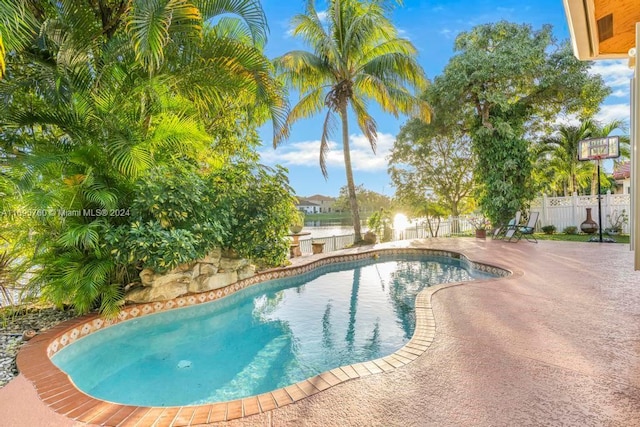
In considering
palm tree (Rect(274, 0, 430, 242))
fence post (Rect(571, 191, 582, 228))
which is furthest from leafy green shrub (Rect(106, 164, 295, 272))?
fence post (Rect(571, 191, 582, 228))

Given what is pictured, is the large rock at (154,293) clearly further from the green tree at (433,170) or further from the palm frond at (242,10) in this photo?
the green tree at (433,170)

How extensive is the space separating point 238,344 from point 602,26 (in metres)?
5.78

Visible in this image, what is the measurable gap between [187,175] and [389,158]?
621 inches

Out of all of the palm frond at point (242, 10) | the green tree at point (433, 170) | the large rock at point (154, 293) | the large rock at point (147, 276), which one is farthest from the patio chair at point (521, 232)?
the large rock at point (147, 276)

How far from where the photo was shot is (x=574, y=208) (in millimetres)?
14305

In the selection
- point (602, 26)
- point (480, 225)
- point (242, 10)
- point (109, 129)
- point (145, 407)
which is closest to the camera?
point (145, 407)

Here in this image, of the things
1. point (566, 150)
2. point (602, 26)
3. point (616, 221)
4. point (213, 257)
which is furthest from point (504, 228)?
point (213, 257)

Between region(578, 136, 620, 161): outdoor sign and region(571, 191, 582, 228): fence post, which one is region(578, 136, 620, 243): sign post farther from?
region(571, 191, 582, 228): fence post

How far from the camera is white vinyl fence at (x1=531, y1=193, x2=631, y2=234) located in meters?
13.1

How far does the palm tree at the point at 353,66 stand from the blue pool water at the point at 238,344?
7370 mm

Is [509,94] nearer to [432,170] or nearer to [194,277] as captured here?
[432,170]

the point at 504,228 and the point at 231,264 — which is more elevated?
the point at 504,228

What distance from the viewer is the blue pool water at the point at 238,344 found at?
3432 millimetres

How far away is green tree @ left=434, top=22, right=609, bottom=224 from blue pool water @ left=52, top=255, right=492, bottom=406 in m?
9.12
